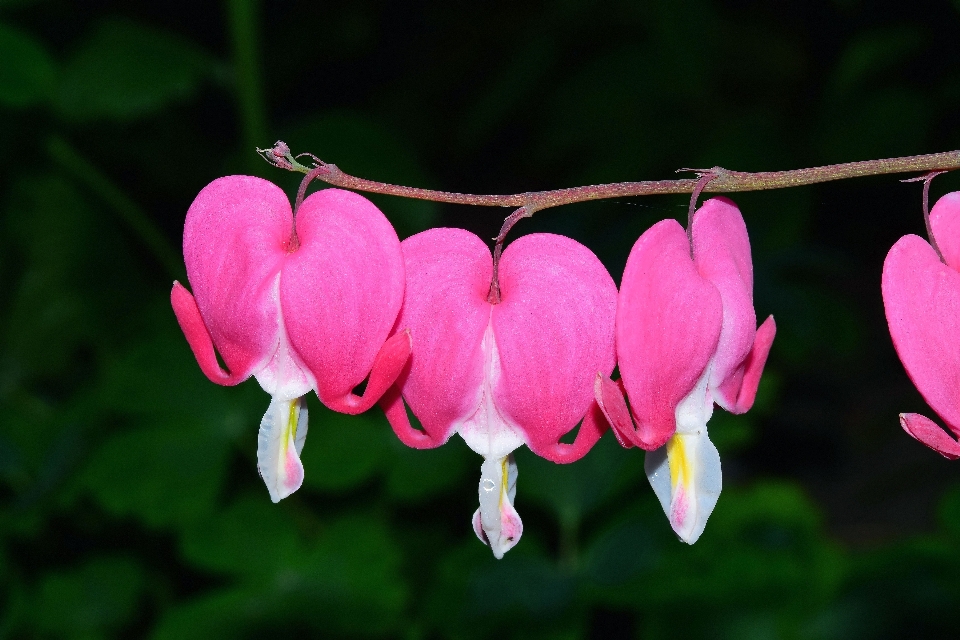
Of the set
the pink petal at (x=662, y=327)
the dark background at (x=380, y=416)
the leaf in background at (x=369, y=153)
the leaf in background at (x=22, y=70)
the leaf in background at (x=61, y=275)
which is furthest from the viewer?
the leaf in background at (x=61, y=275)

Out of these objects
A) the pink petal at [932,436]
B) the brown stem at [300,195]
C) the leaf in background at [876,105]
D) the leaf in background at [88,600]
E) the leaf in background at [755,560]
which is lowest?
the leaf in background at [755,560]

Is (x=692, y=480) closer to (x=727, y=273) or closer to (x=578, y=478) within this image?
(x=727, y=273)

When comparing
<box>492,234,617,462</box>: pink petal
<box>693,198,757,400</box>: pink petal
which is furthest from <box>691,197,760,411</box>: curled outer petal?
<box>492,234,617,462</box>: pink petal

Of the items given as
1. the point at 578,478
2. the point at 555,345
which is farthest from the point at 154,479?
the point at 555,345

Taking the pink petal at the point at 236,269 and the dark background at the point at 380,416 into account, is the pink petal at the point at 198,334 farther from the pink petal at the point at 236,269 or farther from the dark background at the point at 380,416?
the dark background at the point at 380,416

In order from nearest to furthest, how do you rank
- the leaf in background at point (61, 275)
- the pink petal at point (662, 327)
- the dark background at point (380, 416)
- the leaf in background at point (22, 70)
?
1. the pink petal at point (662, 327)
2. the leaf in background at point (22, 70)
3. the dark background at point (380, 416)
4. the leaf in background at point (61, 275)

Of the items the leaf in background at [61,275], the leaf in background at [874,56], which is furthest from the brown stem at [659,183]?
the leaf in background at [61,275]

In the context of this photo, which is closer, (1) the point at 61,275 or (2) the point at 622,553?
(2) the point at 622,553

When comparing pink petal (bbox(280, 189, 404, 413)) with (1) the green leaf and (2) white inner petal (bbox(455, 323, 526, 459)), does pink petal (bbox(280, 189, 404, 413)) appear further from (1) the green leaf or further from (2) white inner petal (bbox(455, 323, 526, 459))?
(1) the green leaf
